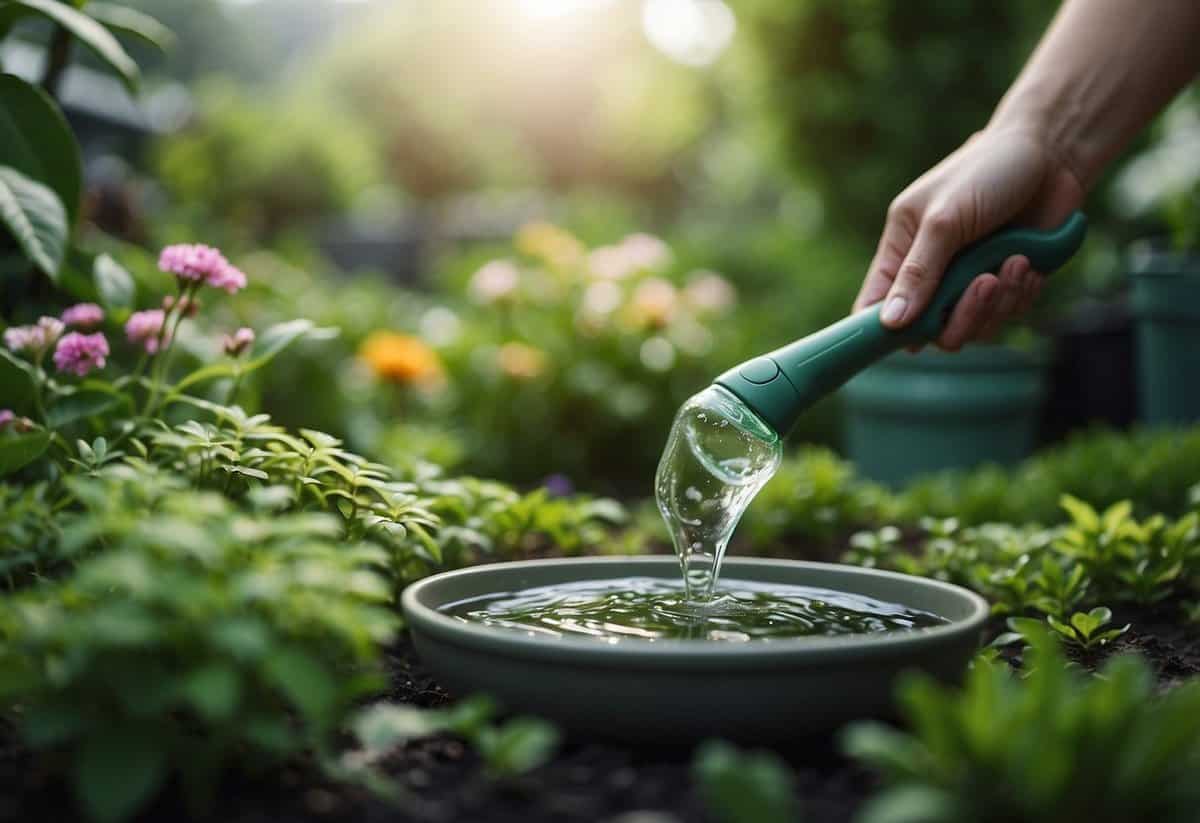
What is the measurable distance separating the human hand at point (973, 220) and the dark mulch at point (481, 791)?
889 mm

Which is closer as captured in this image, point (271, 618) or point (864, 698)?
point (271, 618)

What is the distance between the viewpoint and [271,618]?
114cm

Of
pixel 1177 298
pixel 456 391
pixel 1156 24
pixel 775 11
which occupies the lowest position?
pixel 456 391

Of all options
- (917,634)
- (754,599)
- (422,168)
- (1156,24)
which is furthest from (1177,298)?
(422,168)

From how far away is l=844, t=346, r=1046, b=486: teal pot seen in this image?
4004mm

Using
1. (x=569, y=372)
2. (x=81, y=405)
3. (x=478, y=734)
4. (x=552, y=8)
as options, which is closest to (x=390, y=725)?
(x=478, y=734)

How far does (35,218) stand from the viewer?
1888mm

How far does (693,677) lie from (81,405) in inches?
43.7

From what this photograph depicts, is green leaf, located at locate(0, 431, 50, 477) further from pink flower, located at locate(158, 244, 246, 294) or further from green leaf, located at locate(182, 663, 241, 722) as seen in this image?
green leaf, located at locate(182, 663, 241, 722)

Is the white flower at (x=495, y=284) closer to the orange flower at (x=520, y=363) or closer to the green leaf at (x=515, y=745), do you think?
the orange flower at (x=520, y=363)

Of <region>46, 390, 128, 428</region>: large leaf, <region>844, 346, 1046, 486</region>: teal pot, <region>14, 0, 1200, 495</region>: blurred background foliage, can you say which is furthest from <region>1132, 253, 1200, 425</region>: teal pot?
<region>46, 390, 128, 428</region>: large leaf

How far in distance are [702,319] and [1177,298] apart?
182 centimetres

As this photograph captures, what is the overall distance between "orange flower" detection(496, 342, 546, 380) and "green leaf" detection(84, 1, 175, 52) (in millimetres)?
1793

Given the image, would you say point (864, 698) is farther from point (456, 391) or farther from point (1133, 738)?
point (456, 391)
